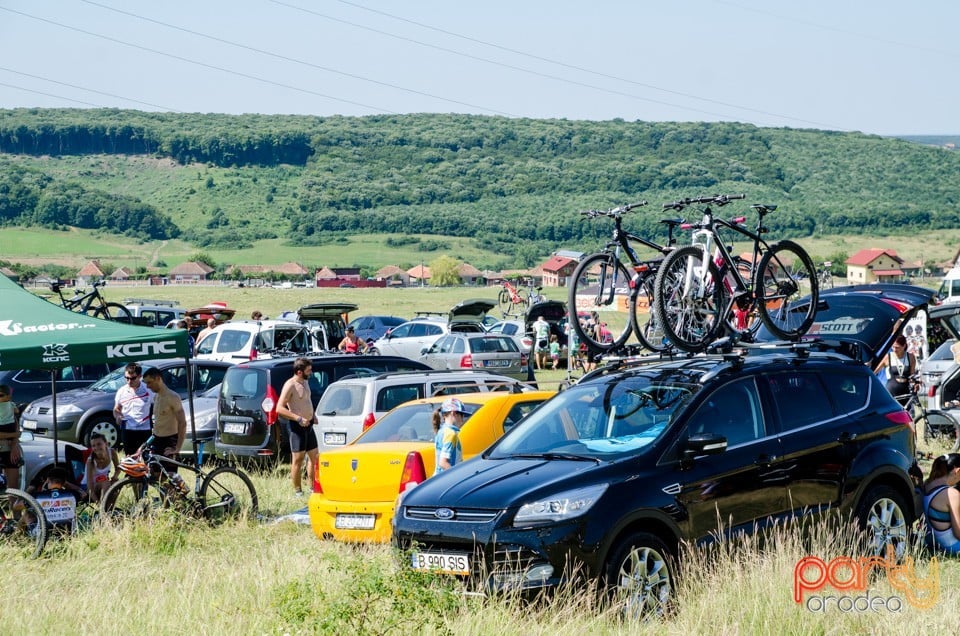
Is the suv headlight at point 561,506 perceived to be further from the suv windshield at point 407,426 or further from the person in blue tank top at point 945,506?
the suv windshield at point 407,426

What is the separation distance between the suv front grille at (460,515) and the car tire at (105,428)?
11.9 meters

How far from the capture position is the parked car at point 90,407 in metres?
18.4

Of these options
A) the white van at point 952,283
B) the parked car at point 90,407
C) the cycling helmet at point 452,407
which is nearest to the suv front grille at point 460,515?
the cycling helmet at point 452,407

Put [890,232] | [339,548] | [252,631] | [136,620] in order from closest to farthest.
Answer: [252,631]
[136,620]
[339,548]
[890,232]

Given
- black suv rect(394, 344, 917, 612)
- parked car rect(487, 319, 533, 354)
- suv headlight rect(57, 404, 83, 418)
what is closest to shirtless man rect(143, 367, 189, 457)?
black suv rect(394, 344, 917, 612)

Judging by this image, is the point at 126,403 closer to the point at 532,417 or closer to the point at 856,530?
the point at 532,417

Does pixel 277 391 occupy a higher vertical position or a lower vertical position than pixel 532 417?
lower

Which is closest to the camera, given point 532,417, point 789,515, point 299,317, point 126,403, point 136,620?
point 136,620

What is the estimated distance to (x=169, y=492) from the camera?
11.9 m

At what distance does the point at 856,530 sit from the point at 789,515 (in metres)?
0.66

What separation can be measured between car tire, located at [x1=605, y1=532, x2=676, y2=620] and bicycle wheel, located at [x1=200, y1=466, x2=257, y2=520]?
602 cm

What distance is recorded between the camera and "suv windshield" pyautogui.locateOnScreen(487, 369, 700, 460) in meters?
8.24

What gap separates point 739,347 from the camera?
9305 millimetres

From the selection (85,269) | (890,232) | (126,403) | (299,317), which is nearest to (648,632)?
(126,403)
